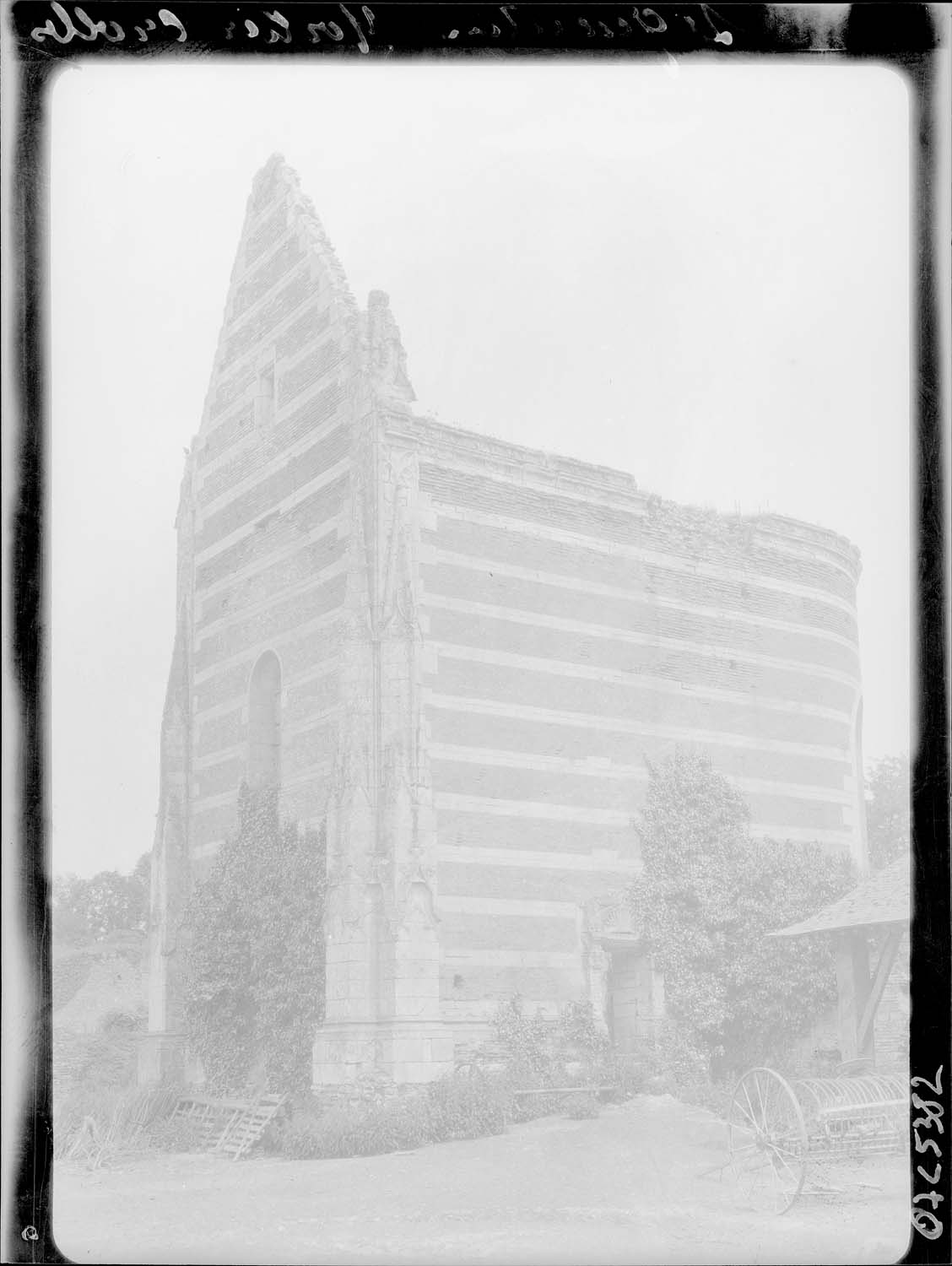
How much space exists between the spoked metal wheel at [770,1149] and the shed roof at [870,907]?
2370mm

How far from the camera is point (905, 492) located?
43.5ft

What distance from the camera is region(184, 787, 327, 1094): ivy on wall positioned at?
60.6 feet

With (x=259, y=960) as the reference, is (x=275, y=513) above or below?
above

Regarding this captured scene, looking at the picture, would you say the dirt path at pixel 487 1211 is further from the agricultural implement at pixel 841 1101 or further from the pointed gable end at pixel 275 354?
the pointed gable end at pixel 275 354

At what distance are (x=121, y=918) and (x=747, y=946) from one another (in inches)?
390

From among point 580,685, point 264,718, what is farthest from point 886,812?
point 264,718

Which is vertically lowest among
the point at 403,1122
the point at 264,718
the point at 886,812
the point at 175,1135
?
the point at 175,1135

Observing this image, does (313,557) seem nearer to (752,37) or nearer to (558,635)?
(558,635)

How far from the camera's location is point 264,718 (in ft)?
69.1

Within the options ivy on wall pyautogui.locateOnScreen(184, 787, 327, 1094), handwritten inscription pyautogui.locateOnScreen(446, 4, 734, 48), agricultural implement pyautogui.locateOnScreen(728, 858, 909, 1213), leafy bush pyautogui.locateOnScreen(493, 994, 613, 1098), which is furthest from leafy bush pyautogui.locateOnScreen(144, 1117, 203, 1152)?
handwritten inscription pyautogui.locateOnScreen(446, 4, 734, 48)

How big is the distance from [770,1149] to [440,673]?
838cm

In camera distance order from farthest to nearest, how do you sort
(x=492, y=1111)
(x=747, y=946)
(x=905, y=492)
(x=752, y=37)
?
1. (x=747, y=946)
2. (x=492, y=1111)
3. (x=905, y=492)
4. (x=752, y=37)

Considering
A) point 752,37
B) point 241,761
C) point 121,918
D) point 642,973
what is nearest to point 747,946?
point 642,973

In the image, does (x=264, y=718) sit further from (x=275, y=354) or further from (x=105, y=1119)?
(x=105, y=1119)
